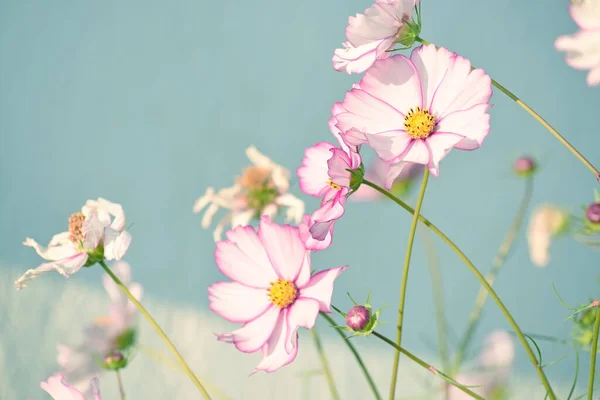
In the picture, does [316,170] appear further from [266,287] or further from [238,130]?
[238,130]

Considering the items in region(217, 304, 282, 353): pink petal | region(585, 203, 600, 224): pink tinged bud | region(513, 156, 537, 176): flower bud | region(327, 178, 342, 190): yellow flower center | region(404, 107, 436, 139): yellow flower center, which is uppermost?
region(513, 156, 537, 176): flower bud

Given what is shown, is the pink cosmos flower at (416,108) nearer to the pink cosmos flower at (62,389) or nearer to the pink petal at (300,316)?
the pink petal at (300,316)

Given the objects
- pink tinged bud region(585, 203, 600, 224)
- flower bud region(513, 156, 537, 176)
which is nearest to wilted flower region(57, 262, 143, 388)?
pink tinged bud region(585, 203, 600, 224)

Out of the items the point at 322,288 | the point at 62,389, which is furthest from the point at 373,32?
the point at 62,389

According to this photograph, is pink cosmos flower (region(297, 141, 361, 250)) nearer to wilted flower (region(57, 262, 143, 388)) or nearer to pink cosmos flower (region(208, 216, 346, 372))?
pink cosmos flower (region(208, 216, 346, 372))

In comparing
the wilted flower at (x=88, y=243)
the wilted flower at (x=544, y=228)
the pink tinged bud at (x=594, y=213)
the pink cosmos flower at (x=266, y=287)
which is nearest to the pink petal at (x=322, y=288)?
the pink cosmos flower at (x=266, y=287)

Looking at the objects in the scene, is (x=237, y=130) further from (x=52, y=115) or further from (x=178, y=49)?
(x=52, y=115)
